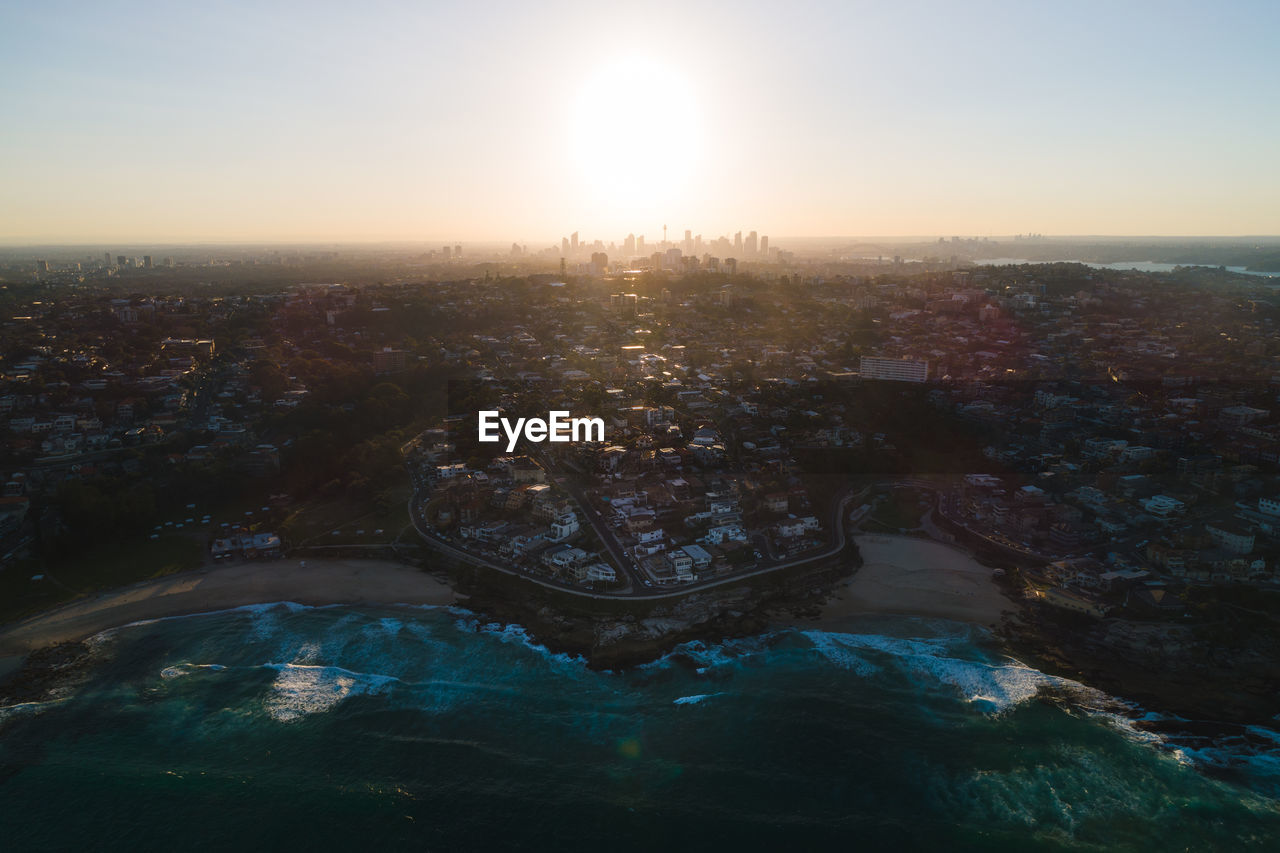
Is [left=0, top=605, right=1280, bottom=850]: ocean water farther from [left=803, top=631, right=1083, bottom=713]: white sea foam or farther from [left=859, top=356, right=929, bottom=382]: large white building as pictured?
[left=859, top=356, right=929, bottom=382]: large white building

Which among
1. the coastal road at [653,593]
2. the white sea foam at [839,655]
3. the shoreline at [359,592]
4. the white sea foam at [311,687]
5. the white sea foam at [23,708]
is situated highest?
the coastal road at [653,593]

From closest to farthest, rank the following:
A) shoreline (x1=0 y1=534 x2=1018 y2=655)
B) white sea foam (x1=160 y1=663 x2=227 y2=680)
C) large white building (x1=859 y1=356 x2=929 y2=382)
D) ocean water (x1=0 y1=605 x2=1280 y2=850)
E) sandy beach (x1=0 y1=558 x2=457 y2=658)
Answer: ocean water (x1=0 y1=605 x2=1280 y2=850) → white sea foam (x1=160 y1=663 x2=227 y2=680) → sandy beach (x1=0 y1=558 x2=457 y2=658) → shoreline (x1=0 y1=534 x2=1018 y2=655) → large white building (x1=859 y1=356 x2=929 y2=382)

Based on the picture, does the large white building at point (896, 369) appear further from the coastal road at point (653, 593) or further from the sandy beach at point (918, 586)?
the sandy beach at point (918, 586)

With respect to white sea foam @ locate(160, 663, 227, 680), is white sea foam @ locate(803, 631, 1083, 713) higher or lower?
higher

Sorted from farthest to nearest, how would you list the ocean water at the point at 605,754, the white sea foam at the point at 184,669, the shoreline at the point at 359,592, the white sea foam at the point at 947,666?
1. the shoreline at the point at 359,592
2. the white sea foam at the point at 184,669
3. the white sea foam at the point at 947,666
4. the ocean water at the point at 605,754

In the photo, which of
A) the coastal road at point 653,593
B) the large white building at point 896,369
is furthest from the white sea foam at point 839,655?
the large white building at point 896,369

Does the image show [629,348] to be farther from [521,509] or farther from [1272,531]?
[1272,531]

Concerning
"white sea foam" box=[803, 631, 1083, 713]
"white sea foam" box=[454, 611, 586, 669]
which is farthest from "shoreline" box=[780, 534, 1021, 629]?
"white sea foam" box=[454, 611, 586, 669]
